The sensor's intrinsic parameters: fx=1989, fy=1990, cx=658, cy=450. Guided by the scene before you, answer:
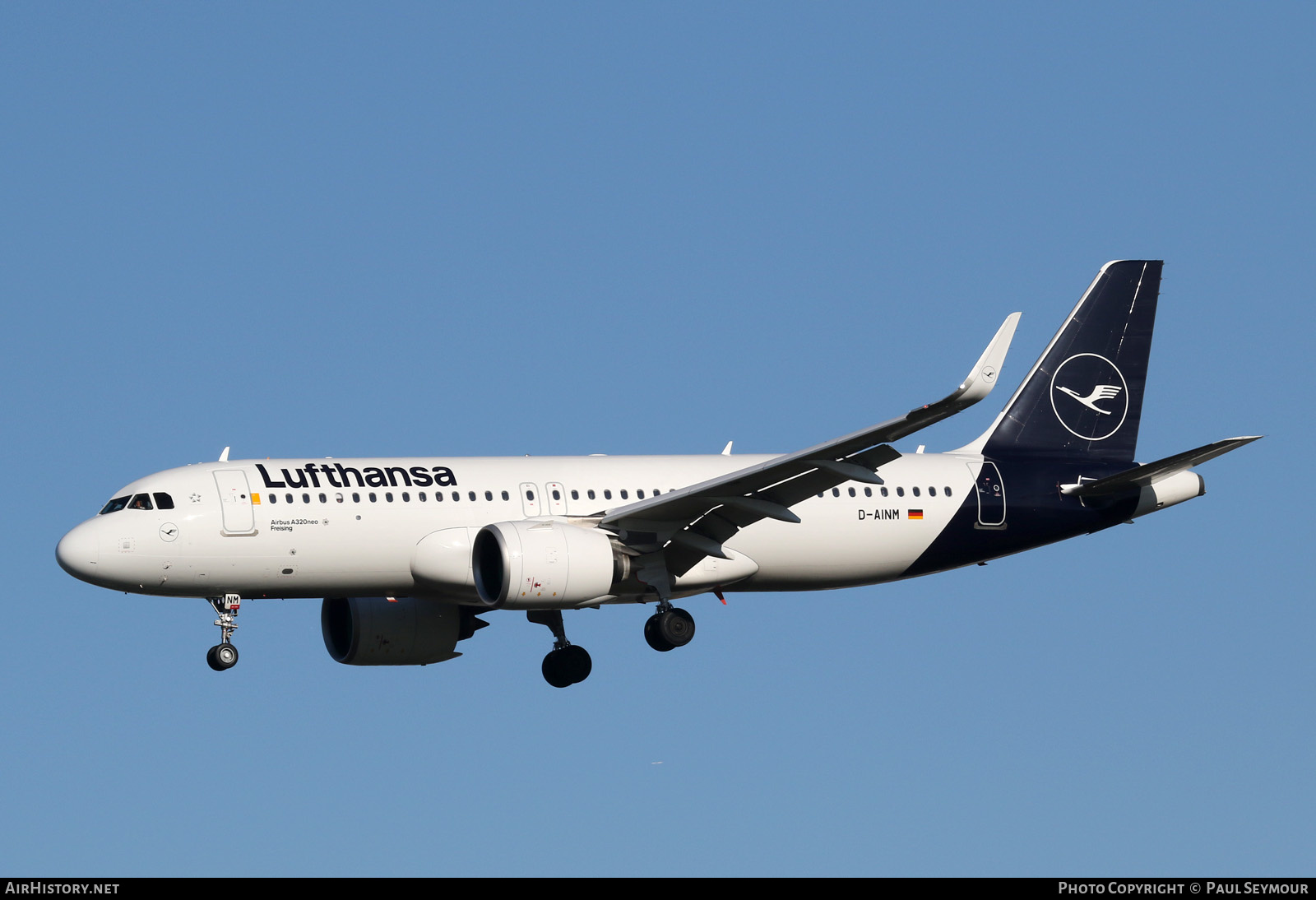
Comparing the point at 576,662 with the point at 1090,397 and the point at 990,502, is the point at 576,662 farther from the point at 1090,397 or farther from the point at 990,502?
the point at 1090,397

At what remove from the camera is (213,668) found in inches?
1598

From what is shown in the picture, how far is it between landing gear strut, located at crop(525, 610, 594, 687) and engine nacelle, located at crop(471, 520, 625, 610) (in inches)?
187

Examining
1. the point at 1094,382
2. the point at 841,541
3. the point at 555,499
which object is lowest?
the point at 841,541

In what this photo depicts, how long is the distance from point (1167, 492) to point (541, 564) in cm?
1534

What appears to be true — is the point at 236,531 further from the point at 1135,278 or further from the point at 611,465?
the point at 1135,278

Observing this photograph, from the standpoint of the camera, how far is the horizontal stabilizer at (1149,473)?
4047cm

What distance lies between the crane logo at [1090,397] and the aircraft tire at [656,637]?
37.7 ft

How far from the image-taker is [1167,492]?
45.6 m

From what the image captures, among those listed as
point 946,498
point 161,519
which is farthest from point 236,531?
point 946,498

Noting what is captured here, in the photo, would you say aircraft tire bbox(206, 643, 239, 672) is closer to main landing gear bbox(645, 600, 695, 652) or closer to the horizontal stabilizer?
main landing gear bbox(645, 600, 695, 652)

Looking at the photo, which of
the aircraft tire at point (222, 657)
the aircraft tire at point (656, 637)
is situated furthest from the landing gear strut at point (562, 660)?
the aircraft tire at point (222, 657)

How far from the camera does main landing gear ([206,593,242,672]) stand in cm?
4059

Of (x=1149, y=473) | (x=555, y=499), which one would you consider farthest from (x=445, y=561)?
(x=1149, y=473)

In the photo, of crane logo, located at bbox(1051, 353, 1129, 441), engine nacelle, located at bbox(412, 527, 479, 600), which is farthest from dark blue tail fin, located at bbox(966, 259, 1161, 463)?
engine nacelle, located at bbox(412, 527, 479, 600)
